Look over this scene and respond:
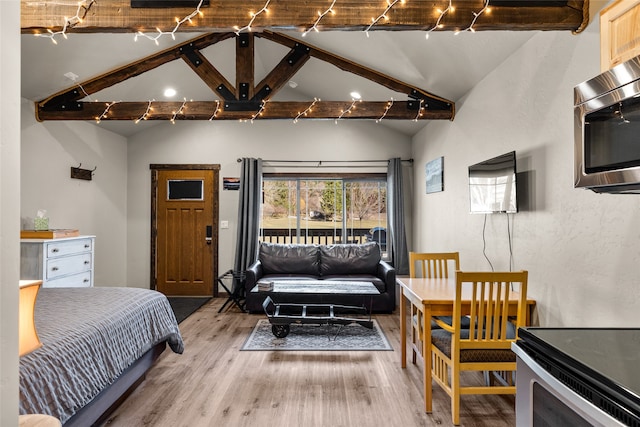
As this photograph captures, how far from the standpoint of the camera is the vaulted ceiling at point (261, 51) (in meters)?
2.30

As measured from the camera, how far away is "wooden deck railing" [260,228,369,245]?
615 cm

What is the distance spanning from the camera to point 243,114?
13.4 ft

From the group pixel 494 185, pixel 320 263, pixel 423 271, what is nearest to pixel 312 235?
pixel 320 263

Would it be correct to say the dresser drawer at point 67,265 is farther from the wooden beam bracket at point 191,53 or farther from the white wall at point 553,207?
the white wall at point 553,207

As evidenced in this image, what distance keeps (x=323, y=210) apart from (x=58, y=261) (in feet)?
11.9

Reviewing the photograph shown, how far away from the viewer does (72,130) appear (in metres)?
4.84

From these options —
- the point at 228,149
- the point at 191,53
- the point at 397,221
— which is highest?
the point at 191,53

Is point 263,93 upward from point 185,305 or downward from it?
upward

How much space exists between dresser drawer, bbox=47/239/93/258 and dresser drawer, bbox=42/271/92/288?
0.85 feet

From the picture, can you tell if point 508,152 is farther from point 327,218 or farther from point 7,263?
point 327,218

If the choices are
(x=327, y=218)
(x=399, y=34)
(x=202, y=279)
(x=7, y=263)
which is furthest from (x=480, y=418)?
(x=202, y=279)

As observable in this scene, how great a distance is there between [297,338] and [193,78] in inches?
142

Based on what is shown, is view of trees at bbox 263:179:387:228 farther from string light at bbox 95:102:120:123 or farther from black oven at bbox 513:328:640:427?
black oven at bbox 513:328:640:427

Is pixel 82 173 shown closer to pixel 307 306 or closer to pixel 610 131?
pixel 307 306
